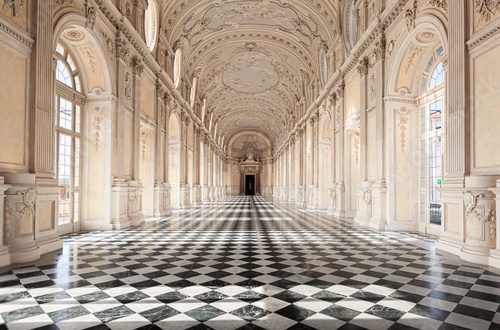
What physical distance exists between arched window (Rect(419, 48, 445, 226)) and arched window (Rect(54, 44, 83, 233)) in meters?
9.67

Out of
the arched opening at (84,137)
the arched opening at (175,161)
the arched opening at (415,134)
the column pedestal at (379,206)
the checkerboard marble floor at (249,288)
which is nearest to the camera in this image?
the checkerboard marble floor at (249,288)

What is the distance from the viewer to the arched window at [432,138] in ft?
30.3

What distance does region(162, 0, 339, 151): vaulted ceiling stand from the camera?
1677 centimetres

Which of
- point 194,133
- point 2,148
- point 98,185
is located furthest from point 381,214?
point 194,133

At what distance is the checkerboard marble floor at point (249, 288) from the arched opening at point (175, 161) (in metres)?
11.9

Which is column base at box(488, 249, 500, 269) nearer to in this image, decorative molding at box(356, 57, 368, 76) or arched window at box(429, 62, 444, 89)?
arched window at box(429, 62, 444, 89)

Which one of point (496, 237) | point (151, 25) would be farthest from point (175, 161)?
point (496, 237)

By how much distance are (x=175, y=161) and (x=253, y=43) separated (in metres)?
9.52

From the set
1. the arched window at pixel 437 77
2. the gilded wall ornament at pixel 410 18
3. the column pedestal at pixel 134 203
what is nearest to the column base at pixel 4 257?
the column pedestal at pixel 134 203

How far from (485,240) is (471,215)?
1.56 ft

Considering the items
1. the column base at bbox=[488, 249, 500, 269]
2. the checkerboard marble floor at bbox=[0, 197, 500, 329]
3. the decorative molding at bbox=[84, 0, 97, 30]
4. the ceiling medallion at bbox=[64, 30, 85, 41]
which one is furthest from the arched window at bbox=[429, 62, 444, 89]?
the ceiling medallion at bbox=[64, 30, 85, 41]

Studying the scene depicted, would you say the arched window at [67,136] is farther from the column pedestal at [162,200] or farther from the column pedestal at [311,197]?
the column pedestal at [311,197]

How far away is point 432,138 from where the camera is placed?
9.67 meters

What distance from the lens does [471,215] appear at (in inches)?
242
